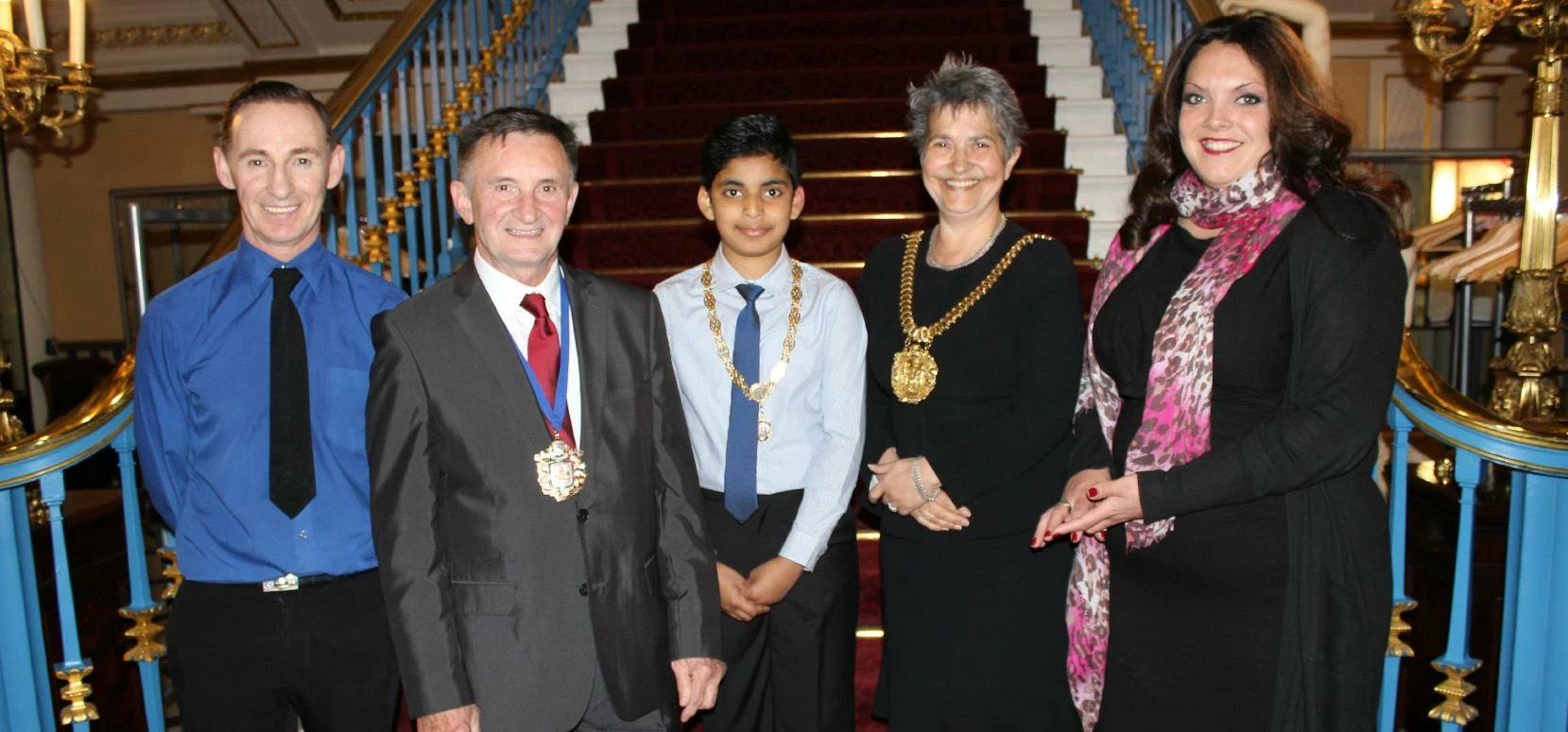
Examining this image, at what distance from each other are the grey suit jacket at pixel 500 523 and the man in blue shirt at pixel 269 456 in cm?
22

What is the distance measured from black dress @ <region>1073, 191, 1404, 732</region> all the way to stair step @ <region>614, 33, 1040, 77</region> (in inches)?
177

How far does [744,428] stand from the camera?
2.11 metres

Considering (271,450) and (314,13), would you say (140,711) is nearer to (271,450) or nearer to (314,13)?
(271,450)

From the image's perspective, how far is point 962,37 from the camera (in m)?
6.16

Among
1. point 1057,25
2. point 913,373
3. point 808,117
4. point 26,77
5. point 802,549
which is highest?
point 1057,25

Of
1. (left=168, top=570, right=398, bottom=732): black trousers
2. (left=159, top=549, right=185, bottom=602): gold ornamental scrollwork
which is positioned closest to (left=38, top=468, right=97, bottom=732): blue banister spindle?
(left=159, top=549, right=185, bottom=602): gold ornamental scrollwork

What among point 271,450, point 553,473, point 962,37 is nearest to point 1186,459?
point 553,473

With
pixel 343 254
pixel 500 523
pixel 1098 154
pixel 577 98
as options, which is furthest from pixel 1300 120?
pixel 577 98

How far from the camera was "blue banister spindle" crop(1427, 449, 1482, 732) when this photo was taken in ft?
7.00

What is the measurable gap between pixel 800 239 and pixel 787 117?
122 cm

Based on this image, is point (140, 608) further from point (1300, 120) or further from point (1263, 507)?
point (1300, 120)

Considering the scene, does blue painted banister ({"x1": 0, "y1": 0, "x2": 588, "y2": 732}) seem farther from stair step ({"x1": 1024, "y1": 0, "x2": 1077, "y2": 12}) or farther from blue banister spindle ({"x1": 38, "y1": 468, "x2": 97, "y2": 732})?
stair step ({"x1": 1024, "y1": 0, "x2": 1077, "y2": 12})

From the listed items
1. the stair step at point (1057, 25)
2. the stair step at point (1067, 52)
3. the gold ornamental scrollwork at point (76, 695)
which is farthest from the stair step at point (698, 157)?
the gold ornamental scrollwork at point (76, 695)

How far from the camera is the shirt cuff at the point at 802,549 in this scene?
2.06m
